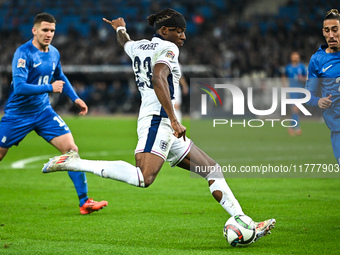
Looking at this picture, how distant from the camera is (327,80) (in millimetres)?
7062

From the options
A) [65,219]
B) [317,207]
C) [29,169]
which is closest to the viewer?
[65,219]

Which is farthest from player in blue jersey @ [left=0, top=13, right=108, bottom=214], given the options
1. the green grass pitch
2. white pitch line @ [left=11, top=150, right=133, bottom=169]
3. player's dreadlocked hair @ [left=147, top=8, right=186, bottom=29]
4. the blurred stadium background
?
the blurred stadium background

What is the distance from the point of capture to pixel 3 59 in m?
40.4

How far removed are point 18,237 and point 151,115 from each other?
197 cm

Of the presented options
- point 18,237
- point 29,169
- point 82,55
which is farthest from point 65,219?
point 82,55

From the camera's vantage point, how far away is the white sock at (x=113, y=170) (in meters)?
5.95

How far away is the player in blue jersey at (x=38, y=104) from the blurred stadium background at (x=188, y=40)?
78.9 ft

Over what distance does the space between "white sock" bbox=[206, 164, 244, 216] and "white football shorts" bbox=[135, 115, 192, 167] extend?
0.42 meters

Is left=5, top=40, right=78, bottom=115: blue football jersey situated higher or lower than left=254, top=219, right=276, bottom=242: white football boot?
higher

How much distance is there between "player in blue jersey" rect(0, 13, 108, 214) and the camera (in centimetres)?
810

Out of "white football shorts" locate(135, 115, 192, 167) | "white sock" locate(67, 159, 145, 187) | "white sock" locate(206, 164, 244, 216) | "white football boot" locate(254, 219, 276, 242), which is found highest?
"white football shorts" locate(135, 115, 192, 167)

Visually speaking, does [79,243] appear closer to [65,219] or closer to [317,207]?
[65,219]

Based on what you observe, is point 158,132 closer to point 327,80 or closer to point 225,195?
point 225,195

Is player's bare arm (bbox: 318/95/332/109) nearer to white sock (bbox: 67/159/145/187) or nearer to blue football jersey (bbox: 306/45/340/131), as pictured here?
blue football jersey (bbox: 306/45/340/131)
